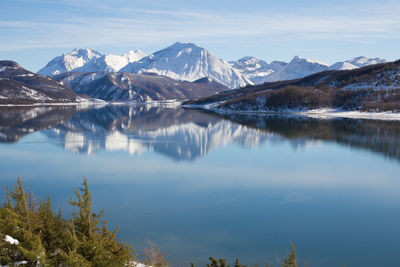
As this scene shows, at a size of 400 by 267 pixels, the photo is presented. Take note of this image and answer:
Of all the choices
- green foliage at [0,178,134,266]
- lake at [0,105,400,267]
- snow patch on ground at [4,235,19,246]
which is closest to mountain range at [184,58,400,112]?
lake at [0,105,400,267]

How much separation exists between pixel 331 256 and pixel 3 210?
35.5 ft

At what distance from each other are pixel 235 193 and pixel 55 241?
13.2 metres

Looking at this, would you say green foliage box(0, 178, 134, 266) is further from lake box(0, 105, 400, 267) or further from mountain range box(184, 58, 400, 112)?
mountain range box(184, 58, 400, 112)

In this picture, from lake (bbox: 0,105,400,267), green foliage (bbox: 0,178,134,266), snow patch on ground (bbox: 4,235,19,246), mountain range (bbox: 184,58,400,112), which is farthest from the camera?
mountain range (bbox: 184,58,400,112)

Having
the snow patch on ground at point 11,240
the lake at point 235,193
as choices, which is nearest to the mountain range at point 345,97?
the lake at point 235,193

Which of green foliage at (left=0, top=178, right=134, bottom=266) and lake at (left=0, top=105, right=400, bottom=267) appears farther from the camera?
lake at (left=0, top=105, right=400, bottom=267)

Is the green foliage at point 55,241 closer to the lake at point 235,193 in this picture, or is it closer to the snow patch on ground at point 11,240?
the snow patch on ground at point 11,240

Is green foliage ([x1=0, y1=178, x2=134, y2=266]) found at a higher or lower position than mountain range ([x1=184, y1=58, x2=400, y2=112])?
lower

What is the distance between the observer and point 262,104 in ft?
442

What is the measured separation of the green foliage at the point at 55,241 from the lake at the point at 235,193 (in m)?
4.02

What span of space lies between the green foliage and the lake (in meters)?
4.02

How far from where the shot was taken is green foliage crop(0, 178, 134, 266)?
8.84 m

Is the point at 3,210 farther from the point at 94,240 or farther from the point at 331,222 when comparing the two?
the point at 331,222

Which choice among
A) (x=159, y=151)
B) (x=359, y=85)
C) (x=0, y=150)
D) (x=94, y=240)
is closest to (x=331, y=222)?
(x=94, y=240)
